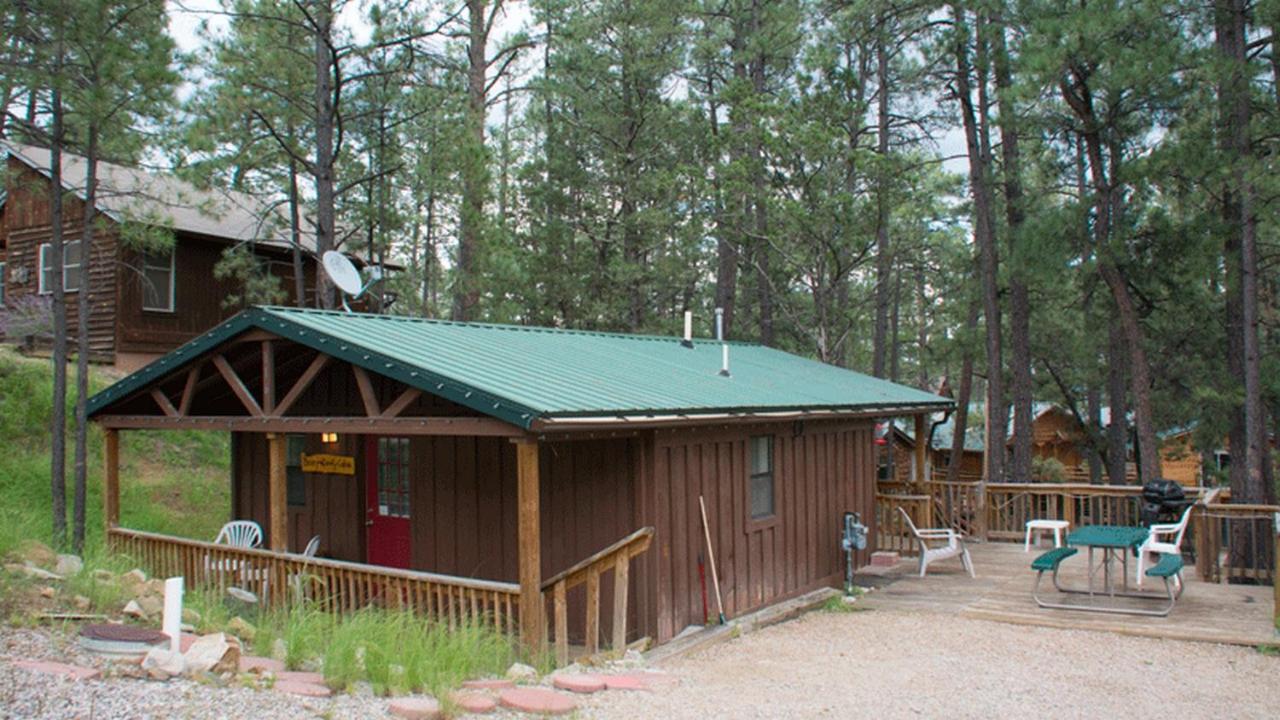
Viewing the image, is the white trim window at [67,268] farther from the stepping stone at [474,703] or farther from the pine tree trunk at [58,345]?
the stepping stone at [474,703]

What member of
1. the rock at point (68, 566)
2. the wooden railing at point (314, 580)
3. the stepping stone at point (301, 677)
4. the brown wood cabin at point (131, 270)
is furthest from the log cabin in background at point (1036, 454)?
the stepping stone at point (301, 677)

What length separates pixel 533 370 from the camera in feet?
28.0

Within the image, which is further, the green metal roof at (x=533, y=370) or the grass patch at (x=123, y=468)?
the grass patch at (x=123, y=468)

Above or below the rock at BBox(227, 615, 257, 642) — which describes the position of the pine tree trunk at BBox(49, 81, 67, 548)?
above

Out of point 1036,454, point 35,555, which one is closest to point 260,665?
point 35,555

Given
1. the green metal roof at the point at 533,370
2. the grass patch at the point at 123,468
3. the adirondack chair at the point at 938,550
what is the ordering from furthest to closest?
the grass patch at the point at 123,468 → the adirondack chair at the point at 938,550 → the green metal roof at the point at 533,370

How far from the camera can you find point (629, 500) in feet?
27.9

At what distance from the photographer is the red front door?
1010 centimetres

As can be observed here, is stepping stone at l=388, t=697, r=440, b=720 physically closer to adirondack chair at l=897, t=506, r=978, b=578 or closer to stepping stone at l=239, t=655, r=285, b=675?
stepping stone at l=239, t=655, r=285, b=675

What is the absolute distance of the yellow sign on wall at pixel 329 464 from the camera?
34.4 ft

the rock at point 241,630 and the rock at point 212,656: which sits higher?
the rock at point 212,656

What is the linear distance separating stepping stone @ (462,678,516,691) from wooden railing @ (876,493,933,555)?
806 cm

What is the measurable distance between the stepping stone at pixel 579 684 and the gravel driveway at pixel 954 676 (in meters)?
0.18

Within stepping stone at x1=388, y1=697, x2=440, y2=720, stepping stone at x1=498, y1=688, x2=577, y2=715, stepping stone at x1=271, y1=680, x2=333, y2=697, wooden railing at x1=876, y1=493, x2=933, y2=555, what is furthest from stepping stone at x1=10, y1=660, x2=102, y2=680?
wooden railing at x1=876, y1=493, x2=933, y2=555
